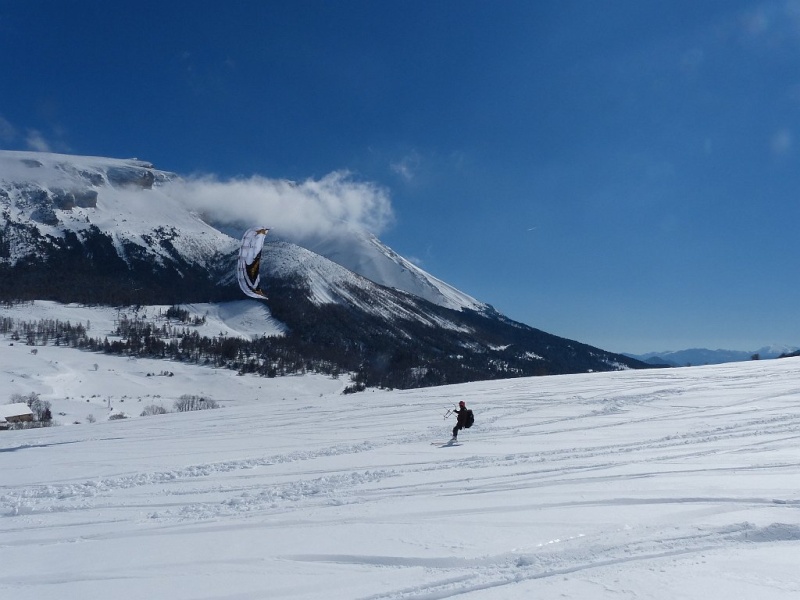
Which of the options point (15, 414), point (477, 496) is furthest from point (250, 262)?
point (15, 414)

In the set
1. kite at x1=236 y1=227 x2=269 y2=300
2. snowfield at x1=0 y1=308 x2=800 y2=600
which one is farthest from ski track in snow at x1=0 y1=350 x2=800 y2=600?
kite at x1=236 y1=227 x2=269 y2=300

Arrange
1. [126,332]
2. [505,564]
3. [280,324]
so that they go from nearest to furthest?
[505,564] < [126,332] < [280,324]

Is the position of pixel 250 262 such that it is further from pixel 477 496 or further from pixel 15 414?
pixel 15 414

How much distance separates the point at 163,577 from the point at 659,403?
20.3 m

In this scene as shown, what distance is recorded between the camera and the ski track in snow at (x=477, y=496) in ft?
21.8

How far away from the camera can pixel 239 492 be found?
11.3 meters

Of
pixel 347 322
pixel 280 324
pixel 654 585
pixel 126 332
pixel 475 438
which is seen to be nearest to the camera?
pixel 654 585

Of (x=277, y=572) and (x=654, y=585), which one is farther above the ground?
(x=654, y=585)

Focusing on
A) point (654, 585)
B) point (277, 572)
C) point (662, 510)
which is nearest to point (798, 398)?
point (662, 510)

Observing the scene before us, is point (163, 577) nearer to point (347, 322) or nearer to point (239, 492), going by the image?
point (239, 492)

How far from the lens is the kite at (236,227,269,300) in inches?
968

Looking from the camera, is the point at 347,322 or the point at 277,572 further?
the point at 347,322

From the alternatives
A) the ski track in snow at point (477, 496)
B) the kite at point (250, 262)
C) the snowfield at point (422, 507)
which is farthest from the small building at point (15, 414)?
the kite at point (250, 262)

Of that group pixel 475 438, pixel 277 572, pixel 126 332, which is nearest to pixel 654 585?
pixel 277 572
